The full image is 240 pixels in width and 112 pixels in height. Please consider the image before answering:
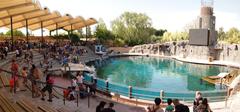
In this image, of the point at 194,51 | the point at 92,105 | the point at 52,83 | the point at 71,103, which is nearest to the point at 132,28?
the point at 194,51

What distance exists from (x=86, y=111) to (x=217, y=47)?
130ft

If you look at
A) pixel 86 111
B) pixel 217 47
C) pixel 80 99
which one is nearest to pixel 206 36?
pixel 217 47

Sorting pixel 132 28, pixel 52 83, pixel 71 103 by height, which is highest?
pixel 132 28

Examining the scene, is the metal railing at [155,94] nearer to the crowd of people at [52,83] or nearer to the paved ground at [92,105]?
the crowd of people at [52,83]

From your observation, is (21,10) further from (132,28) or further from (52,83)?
(132,28)

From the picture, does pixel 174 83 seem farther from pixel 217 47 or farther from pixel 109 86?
pixel 217 47

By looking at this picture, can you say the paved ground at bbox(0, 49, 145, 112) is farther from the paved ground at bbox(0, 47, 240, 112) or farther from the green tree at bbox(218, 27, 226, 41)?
the green tree at bbox(218, 27, 226, 41)

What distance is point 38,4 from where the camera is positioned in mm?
23188

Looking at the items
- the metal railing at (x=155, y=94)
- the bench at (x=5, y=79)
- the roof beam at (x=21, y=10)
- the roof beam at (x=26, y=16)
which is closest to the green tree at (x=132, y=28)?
the roof beam at (x=26, y=16)

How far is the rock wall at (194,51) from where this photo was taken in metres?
44.4

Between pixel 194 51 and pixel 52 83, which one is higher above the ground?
pixel 194 51

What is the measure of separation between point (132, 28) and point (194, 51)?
18014 mm

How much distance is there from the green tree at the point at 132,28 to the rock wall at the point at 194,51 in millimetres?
6837

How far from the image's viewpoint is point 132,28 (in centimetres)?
6322
